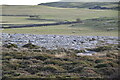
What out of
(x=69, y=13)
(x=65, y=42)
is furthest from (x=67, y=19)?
(x=65, y=42)

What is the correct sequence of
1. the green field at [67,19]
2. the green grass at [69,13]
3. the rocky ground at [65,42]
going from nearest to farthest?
1. the rocky ground at [65,42]
2. the green field at [67,19]
3. the green grass at [69,13]

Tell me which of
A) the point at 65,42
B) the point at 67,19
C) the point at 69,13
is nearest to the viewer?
the point at 65,42

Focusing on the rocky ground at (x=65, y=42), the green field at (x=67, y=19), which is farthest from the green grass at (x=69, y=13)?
the rocky ground at (x=65, y=42)

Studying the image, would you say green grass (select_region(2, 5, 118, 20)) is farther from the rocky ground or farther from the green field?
the rocky ground

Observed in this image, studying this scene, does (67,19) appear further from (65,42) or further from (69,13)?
(65,42)

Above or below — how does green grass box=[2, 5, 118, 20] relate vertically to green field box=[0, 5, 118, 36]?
above

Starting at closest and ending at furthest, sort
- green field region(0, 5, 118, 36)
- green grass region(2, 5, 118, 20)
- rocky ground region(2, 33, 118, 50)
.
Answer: rocky ground region(2, 33, 118, 50), green field region(0, 5, 118, 36), green grass region(2, 5, 118, 20)

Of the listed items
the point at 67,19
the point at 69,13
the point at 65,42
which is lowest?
the point at 65,42

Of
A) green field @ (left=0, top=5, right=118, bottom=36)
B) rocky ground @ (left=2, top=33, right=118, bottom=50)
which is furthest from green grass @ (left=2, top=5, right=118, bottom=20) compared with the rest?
rocky ground @ (left=2, top=33, right=118, bottom=50)

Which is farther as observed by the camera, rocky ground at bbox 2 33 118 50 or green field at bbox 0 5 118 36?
green field at bbox 0 5 118 36

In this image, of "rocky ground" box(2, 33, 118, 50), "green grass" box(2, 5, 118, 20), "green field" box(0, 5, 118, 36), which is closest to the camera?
"rocky ground" box(2, 33, 118, 50)

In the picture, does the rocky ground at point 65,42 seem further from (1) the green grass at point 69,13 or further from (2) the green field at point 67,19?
(1) the green grass at point 69,13

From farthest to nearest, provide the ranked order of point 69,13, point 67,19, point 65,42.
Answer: point 69,13, point 67,19, point 65,42

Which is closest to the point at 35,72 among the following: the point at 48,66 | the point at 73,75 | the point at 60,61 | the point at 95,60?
the point at 48,66
